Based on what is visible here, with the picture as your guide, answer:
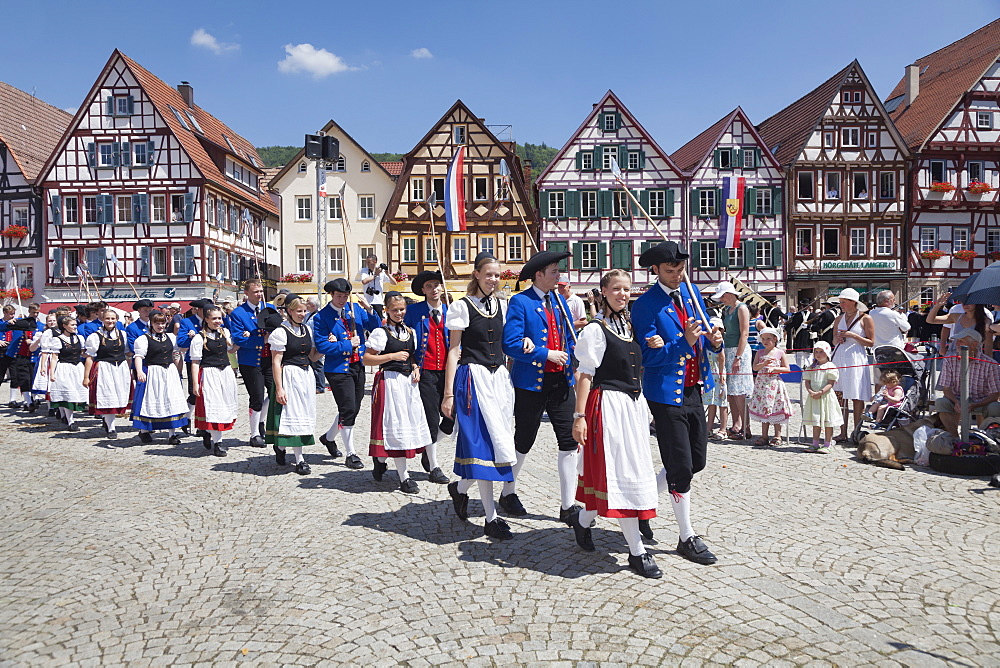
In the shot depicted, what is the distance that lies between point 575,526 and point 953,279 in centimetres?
3923

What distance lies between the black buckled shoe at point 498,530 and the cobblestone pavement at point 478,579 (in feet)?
0.22

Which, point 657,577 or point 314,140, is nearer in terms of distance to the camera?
point 657,577

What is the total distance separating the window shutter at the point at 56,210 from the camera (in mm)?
37375

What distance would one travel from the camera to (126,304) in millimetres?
36750

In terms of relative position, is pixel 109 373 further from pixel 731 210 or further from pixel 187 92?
pixel 187 92

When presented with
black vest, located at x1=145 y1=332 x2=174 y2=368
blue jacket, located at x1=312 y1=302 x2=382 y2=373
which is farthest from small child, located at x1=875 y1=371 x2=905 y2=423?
black vest, located at x1=145 y1=332 x2=174 y2=368

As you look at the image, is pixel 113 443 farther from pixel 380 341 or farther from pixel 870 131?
pixel 870 131

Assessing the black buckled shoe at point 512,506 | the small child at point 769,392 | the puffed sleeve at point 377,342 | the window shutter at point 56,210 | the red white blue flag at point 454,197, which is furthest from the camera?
the window shutter at point 56,210

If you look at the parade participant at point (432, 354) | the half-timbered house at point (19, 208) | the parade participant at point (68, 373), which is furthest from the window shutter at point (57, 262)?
the parade participant at point (432, 354)

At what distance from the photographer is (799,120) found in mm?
40781

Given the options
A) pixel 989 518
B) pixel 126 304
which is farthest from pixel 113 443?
pixel 126 304

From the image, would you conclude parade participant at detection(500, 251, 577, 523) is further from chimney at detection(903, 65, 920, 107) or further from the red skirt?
chimney at detection(903, 65, 920, 107)

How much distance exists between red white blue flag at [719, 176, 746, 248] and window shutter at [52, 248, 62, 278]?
30044 mm

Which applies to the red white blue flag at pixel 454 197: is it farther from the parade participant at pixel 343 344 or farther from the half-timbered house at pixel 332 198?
the half-timbered house at pixel 332 198
